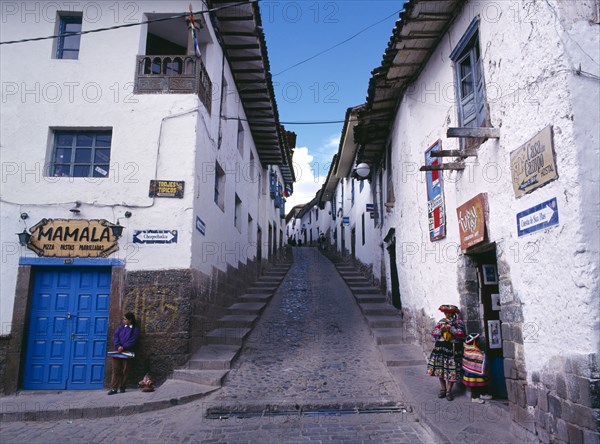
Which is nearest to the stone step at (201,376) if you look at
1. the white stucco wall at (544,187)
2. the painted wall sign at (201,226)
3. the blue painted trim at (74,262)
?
the blue painted trim at (74,262)

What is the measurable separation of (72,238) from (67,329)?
61.0 inches

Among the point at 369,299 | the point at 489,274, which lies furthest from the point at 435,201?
the point at 369,299

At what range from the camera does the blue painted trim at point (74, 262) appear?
23.9ft

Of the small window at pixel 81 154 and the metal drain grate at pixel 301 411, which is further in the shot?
the small window at pixel 81 154

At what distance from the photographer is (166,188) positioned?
7555mm

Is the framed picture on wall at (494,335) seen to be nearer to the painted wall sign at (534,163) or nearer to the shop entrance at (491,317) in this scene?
the shop entrance at (491,317)

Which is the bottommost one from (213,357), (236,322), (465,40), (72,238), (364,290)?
(213,357)

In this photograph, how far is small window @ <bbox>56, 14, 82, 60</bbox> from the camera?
827 cm

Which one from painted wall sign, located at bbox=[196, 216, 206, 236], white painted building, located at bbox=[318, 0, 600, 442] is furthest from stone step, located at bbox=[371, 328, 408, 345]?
painted wall sign, located at bbox=[196, 216, 206, 236]

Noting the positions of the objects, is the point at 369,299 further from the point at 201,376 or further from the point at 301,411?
the point at 301,411

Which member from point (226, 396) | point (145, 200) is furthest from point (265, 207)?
point (226, 396)

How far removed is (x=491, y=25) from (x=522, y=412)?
4.56m

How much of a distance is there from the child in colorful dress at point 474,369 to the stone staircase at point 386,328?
1748mm

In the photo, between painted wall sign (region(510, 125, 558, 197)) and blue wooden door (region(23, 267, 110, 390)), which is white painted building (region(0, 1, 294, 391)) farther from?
painted wall sign (region(510, 125, 558, 197))
